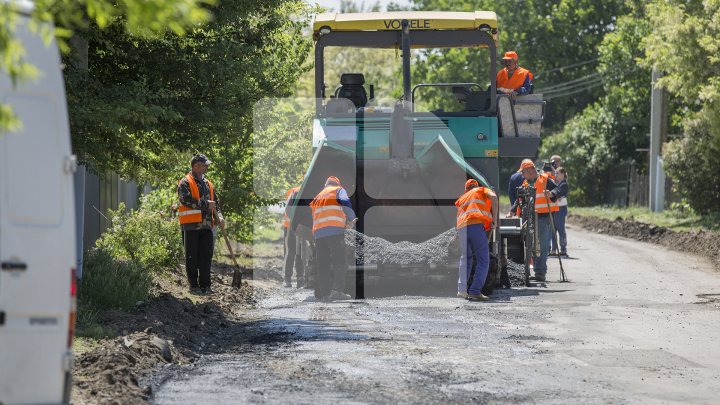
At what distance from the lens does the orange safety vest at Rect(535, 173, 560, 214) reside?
18.6 m

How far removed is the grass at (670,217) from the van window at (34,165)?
2396 cm

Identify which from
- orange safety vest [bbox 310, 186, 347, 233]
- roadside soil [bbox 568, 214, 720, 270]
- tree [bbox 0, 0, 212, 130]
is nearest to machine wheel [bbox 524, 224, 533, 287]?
orange safety vest [bbox 310, 186, 347, 233]

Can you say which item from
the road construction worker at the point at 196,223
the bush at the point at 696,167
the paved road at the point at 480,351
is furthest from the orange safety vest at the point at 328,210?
the bush at the point at 696,167

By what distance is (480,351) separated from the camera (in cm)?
1055

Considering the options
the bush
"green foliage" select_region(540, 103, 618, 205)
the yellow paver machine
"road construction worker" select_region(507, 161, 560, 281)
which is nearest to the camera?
the yellow paver machine

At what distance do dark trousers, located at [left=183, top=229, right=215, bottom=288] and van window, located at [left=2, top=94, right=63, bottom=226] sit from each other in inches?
383

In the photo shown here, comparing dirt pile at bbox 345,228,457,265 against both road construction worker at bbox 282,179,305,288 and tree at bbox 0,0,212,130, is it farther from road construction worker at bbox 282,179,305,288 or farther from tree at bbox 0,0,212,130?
tree at bbox 0,0,212,130

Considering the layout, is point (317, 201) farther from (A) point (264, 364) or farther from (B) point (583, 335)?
(A) point (264, 364)

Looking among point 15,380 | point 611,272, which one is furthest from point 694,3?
point 15,380

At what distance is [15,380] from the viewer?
233 inches

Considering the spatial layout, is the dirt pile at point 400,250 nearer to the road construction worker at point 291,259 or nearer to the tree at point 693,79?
the road construction worker at point 291,259

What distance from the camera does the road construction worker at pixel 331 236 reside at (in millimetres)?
15438

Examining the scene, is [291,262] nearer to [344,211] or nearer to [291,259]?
[291,259]

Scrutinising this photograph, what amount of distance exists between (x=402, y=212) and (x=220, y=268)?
172 inches
